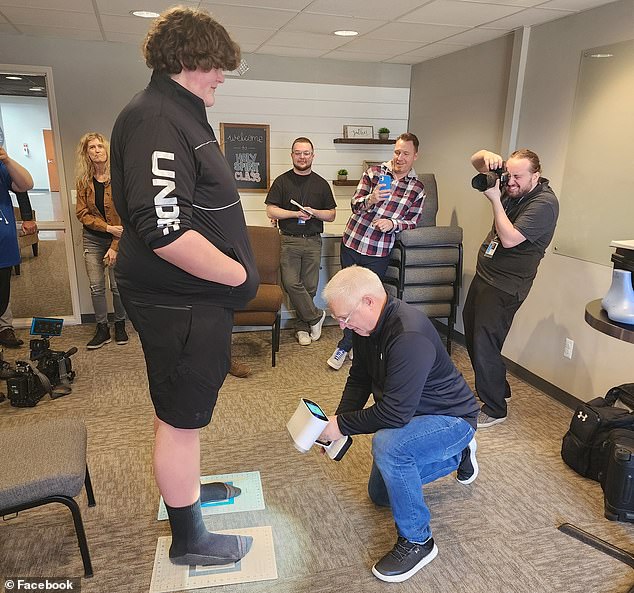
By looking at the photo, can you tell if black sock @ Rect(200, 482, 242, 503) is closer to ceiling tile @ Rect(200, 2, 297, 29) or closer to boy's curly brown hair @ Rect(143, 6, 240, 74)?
boy's curly brown hair @ Rect(143, 6, 240, 74)

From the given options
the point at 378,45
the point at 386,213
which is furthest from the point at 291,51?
Answer: the point at 386,213

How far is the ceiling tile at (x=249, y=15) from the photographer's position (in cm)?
299

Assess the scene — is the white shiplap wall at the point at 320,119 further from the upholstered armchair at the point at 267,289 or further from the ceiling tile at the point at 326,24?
the ceiling tile at the point at 326,24

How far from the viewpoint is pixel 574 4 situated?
2.78 meters

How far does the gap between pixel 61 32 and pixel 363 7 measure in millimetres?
2171

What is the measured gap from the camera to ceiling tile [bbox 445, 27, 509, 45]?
343 centimetres

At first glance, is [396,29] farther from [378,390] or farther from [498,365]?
[378,390]

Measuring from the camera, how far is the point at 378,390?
1960 mm

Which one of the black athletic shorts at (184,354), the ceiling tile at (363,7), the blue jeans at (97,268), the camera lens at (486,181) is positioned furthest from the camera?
the blue jeans at (97,268)

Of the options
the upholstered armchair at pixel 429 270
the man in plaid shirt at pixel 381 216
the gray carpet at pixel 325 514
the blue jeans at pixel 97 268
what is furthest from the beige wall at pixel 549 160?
the blue jeans at pixel 97 268

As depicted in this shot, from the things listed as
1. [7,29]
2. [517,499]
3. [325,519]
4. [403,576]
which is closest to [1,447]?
[325,519]

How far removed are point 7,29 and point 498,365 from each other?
3.91 metres

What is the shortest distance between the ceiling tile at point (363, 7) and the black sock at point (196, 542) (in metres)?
2.57

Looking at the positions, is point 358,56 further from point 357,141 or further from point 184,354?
point 184,354
